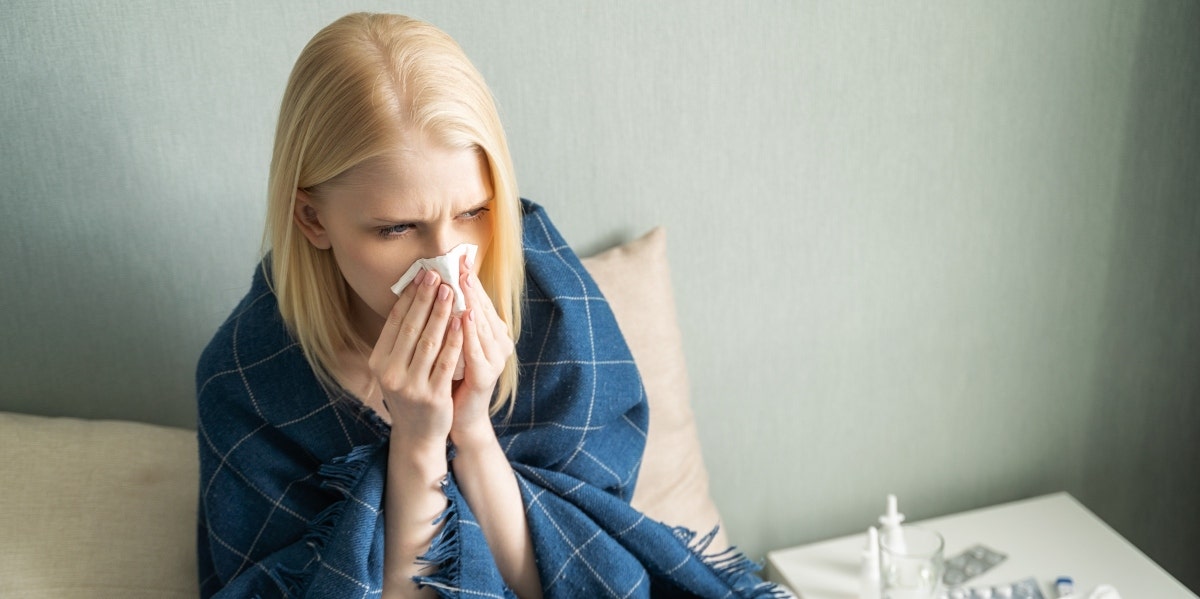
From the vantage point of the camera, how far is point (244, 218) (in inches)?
49.3

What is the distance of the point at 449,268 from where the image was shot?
90 centimetres

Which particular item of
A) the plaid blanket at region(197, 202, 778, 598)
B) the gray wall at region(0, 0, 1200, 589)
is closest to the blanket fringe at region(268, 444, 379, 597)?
the plaid blanket at region(197, 202, 778, 598)

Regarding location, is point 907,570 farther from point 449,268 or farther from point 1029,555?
point 449,268

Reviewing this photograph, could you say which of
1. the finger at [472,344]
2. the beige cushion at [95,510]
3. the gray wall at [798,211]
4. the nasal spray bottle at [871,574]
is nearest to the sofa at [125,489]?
A: the beige cushion at [95,510]

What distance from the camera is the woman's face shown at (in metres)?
0.87

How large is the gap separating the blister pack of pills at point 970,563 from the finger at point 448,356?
87 cm

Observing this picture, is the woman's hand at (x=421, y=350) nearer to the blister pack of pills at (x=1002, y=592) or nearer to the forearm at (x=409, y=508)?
the forearm at (x=409, y=508)

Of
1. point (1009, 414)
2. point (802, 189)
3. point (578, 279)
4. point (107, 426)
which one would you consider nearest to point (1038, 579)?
point (1009, 414)

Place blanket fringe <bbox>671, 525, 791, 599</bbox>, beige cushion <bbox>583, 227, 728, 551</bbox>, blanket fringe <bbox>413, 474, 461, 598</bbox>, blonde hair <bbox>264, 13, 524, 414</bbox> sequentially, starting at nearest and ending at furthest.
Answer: blonde hair <bbox>264, 13, 524, 414</bbox>, blanket fringe <bbox>413, 474, 461, 598</bbox>, blanket fringe <bbox>671, 525, 791, 599</bbox>, beige cushion <bbox>583, 227, 728, 551</bbox>

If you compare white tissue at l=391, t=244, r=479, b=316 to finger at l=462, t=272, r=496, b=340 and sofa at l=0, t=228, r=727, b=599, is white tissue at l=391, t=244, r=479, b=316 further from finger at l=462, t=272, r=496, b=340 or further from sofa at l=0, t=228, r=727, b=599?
sofa at l=0, t=228, r=727, b=599

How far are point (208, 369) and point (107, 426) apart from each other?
223 mm

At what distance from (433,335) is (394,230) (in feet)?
0.35

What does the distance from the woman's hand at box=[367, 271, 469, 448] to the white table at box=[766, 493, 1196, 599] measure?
752mm

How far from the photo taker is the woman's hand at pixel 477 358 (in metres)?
0.93
